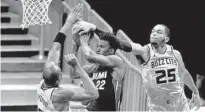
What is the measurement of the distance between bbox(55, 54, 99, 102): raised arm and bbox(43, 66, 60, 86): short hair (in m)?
0.11

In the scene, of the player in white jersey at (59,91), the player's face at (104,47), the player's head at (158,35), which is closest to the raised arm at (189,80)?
the player's head at (158,35)

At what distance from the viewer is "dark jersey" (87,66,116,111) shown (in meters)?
8.06

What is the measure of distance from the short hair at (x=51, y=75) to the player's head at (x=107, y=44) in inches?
62.9

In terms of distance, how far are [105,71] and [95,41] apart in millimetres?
2351

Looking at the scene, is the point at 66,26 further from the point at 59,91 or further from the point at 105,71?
the point at 105,71

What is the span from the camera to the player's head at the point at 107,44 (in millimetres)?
8094

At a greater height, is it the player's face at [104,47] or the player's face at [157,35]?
the player's face at [157,35]

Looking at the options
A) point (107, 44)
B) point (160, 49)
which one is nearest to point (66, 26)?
point (107, 44)

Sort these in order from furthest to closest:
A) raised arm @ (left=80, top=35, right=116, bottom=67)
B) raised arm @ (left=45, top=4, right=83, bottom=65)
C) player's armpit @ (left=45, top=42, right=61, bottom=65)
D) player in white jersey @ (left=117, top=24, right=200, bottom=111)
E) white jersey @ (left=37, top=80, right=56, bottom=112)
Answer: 1. player in white jersey @ (left=117, top=24, right=200, bottom=111)
2. raised arm @ (left=80, top=35, right=116, bottom=67)
3. player's armpit @ (left=45, top=42, right=61, bottom=65)
4. raised arm @ (left=45, top=4, right=83, bottom=65)
5. white jersey @ (left=37, top=80, right=56, bottom=112)

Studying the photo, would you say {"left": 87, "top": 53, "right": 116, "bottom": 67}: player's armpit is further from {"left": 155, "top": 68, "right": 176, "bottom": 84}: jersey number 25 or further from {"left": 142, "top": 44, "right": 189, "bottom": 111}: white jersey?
{"left": 155, "top": 68, "right": 176, "bottom": 84}: jersey number 25

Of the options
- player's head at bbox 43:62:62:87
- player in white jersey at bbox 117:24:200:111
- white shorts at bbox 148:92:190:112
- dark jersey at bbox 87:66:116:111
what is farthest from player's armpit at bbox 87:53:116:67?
player's head at bbox 43:62:62:87

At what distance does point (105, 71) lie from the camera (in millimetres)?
8109

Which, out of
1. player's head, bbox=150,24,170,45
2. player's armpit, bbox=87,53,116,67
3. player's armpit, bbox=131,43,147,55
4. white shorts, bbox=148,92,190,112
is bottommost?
white shorts, bbox=148,92,190,112

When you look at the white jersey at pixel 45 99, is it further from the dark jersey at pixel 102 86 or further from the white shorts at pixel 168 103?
the white shorts at pixel 168 103
